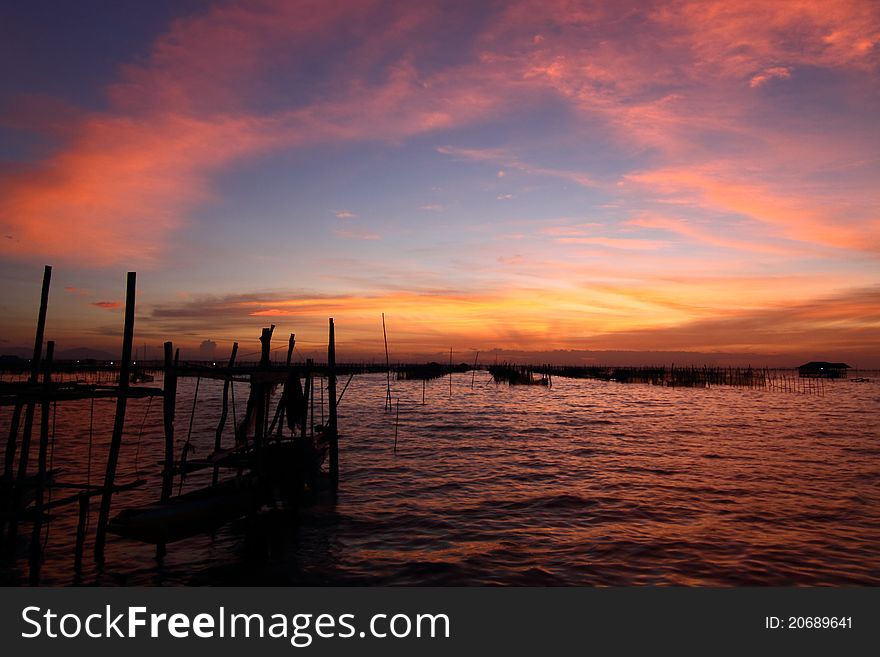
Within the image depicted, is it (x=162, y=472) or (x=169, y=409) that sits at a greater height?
(x=169, y=409)

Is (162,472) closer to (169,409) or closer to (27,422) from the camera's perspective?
(169,409)

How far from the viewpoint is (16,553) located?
34.6 ft

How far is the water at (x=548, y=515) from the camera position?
33.2ft

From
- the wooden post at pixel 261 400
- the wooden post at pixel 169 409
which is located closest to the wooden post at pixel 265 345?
the wooden post at pixel 261 400

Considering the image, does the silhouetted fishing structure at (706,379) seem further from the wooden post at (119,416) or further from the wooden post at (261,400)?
the wooden post at (119,416)

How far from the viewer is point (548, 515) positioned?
1387cm

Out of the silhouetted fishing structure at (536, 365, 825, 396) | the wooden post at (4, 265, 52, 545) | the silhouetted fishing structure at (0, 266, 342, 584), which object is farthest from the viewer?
the silhouetted fishing structure at (536, 365, 825, 396)

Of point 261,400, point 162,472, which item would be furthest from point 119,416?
point 261,400

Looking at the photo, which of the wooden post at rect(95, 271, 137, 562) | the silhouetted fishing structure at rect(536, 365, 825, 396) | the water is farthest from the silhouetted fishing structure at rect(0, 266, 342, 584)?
the silhouetted fishing structure at rect(536, 365, 825, 396)

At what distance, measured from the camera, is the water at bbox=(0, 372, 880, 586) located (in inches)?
399

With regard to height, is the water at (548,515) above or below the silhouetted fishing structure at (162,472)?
below

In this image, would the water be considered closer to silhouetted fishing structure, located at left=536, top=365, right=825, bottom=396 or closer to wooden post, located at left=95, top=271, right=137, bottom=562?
wooden post, located at left=95, top=271, right=137, bottom=562

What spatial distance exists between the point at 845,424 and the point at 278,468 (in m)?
33.3

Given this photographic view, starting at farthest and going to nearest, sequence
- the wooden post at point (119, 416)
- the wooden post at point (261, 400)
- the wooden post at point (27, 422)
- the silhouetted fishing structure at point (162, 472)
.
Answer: the wooden post at point (261, 400) → the wooden post at point (27, 422) → the wooden post at point (119, 416) → the silhouetted fishing structure at point (162, 472)
